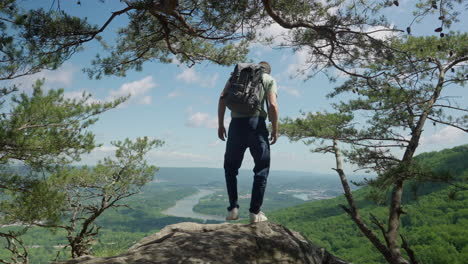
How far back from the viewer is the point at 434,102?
252 inches

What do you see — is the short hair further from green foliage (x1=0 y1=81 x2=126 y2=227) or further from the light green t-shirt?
green foliage (x1=0 y1=81 x2=126 y2=227)

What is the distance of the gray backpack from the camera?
308 cm

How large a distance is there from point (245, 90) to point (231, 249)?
1556mm

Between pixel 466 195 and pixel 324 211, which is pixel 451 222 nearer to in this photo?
pixel 466 195

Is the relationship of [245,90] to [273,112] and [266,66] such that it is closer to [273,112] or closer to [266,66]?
[273,112]

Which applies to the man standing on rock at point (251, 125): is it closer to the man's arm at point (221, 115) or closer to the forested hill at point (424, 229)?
the man's arm at point (221, 115)

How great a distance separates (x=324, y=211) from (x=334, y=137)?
181 ft

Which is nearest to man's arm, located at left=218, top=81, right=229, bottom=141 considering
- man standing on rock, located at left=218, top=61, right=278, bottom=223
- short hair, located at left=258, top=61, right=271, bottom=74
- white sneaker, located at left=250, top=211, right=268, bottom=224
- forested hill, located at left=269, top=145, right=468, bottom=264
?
man standing on rock, located at left=218, top=61, right=278, bottom=223

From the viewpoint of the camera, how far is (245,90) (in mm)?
3107

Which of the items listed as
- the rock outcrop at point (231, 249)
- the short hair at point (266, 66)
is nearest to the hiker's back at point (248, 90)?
the short hair at point (266, 66)

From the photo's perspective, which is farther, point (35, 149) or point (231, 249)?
point (35, 149)

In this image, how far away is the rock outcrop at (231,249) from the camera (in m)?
2.25

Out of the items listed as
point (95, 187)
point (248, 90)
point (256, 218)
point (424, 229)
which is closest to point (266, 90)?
point (248, 90)

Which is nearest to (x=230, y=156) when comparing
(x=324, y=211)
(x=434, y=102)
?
(x=434, y=102)
